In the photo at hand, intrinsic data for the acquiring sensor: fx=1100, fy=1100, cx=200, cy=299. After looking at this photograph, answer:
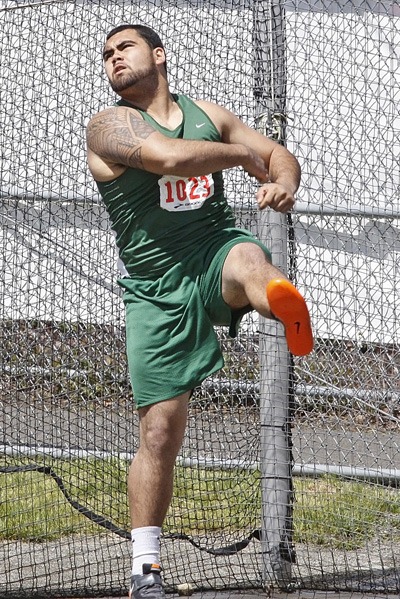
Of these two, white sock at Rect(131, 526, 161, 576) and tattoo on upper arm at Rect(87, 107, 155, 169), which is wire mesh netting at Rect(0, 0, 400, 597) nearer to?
white sock at Rect(131, 526, 161, 576)

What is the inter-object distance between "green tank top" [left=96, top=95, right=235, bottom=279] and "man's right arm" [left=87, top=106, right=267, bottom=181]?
0.31 feet

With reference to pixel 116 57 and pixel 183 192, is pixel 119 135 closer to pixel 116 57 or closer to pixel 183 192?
pixel 183 192

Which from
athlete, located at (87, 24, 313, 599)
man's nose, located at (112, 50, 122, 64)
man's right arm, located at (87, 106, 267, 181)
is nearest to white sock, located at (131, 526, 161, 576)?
athlete, located at (87, 24, 313, 599)

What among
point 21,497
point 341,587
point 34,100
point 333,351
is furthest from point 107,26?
point 341,587

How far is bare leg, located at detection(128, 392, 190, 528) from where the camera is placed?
164 inches

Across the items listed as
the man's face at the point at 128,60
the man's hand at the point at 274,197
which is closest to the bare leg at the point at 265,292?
the man's hand at the point at 274,197

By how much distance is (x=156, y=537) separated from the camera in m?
4.19

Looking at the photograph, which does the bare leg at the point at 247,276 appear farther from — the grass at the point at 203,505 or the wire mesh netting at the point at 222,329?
the grass at the point at 203,505

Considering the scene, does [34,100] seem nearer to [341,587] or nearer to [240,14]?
[240,14]

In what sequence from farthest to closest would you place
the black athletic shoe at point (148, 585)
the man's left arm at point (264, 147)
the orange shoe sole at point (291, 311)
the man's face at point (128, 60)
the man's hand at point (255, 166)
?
1. the man's face at point (128, 60)
2. the man's left arm at point (264, 147)
3. the man's hand at point (255, 166)
4. the black athletic shoe at point (148, 585)
5. the orange shoe sole at point (291, 311)

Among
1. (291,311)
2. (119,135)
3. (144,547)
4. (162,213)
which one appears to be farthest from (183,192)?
(144,547)

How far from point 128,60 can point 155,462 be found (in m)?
1.61

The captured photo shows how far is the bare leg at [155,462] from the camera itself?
4.16m

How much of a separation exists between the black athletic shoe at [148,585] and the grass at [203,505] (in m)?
1.08
